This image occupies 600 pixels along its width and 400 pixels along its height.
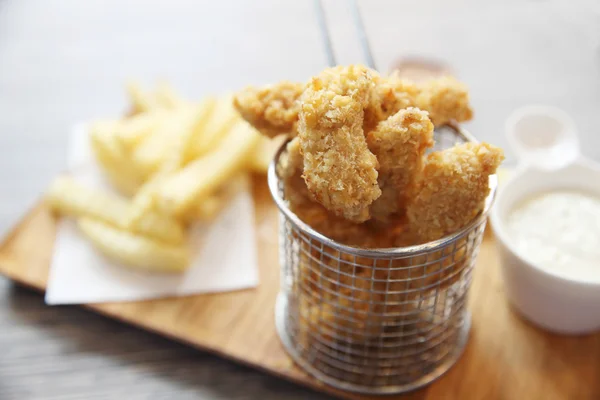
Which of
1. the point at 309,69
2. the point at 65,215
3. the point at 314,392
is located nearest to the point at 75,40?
the point at 309,69

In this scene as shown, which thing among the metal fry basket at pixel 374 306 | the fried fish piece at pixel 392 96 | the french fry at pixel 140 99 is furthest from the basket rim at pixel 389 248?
the french fry at pixel 140 99

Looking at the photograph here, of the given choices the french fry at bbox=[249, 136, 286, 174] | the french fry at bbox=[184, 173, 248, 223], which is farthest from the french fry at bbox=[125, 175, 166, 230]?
the french fry at bbox=[249, 136, 286, 174]

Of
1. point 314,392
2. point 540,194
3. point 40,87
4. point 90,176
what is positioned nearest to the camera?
point 314,392

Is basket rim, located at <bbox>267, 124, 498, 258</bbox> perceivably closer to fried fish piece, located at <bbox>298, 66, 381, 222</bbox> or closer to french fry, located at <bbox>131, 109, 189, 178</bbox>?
fried fish piece, located at <bbox>298, 66, 381, 222</bbox>

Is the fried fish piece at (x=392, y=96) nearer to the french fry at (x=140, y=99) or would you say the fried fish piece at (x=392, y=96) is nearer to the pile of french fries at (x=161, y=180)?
the pile of french fries at (x=161, y=180)

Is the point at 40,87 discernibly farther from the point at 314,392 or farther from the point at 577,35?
the point at 577,35

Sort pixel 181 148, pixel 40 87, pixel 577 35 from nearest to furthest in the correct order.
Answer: pixel 181 148, pixel 40 87, pixel 577 35

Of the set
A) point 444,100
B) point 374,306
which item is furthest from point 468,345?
point 444,100
